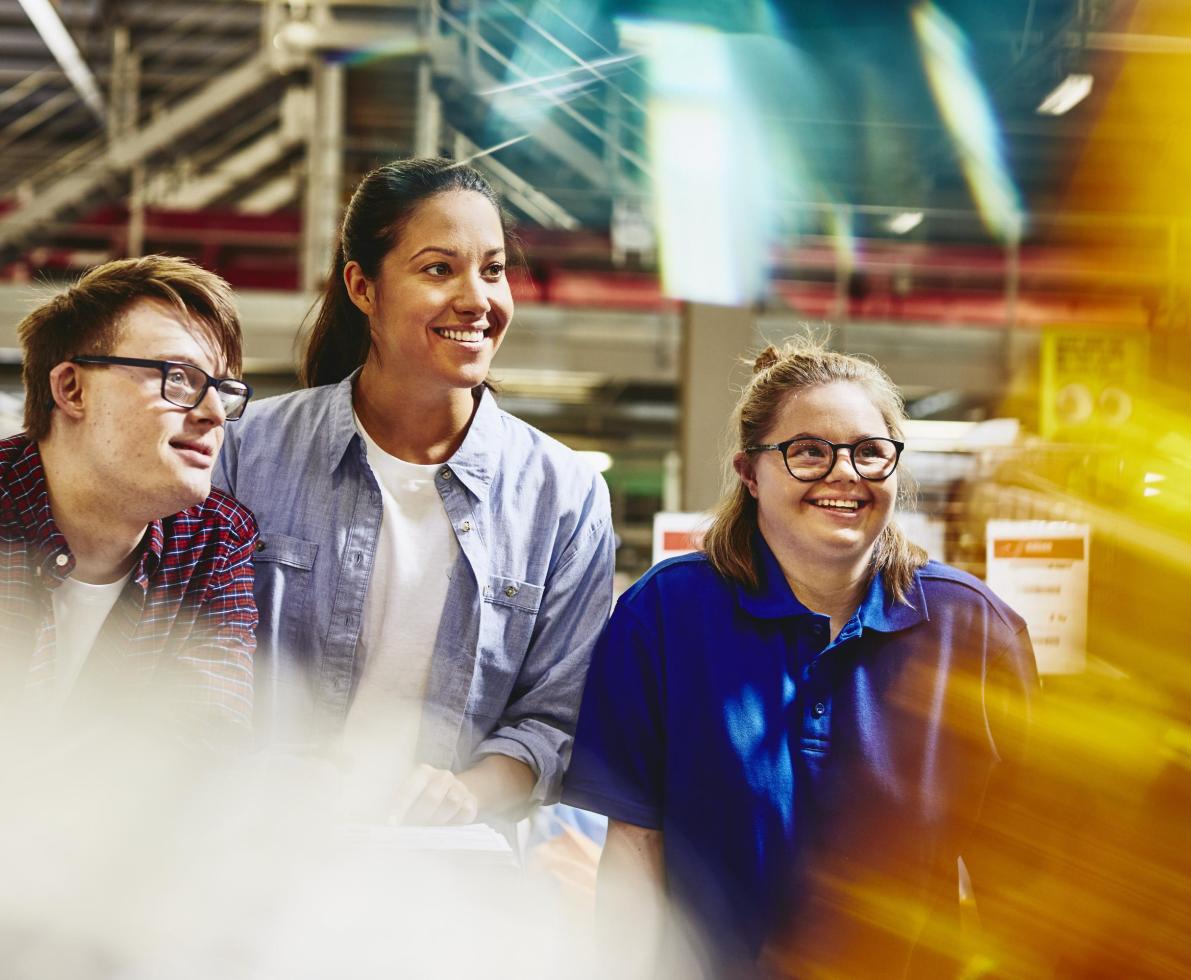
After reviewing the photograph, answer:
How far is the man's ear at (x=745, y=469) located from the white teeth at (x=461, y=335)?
1.29ft

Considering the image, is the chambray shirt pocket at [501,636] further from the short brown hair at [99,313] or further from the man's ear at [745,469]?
the short brown hair at [99,313]

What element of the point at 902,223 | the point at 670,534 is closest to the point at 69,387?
the point at 670,534

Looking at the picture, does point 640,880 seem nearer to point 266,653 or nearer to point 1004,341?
point 266,653

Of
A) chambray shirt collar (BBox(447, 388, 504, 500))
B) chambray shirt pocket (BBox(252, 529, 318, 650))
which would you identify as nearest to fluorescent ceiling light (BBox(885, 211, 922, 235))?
chambray shirt collar (BBox(447, 388, 504, 500))

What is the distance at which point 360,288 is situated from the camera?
59.5 inches

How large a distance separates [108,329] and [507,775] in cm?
74

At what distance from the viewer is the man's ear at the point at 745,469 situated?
1429 mm

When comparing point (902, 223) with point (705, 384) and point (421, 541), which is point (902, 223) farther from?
point (421, 541)

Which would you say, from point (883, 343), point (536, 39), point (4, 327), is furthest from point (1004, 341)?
point (4, 327)

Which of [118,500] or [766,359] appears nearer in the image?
[118,500]

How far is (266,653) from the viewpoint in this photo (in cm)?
146

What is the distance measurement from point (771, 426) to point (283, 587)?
711 mm

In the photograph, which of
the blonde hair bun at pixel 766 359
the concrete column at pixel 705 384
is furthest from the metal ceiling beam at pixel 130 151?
the blonde hair bun at pixel 766 359

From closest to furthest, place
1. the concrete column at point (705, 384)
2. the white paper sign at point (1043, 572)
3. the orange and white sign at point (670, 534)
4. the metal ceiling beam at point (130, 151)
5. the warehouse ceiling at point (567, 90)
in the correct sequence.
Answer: the orange and white sign at point (670, 534) → the white paper sign at point (1043, 572) → the warehouse ceiling at point (567, 90) → the concrete column at point (705, 384) → the metal ceiling beam at point (130, 151)
